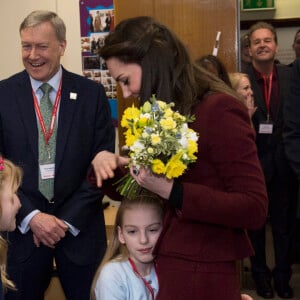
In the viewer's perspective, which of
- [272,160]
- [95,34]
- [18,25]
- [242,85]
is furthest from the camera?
[18,25]

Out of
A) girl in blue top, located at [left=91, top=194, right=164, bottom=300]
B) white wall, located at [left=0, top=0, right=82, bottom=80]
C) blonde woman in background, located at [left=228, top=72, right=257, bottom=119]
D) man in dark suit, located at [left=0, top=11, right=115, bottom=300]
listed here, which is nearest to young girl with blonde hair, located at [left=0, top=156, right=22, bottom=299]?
girl in blue top, located at [left=91, top=194, right=164, bottom=300]

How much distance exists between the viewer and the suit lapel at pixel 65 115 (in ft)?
8.17

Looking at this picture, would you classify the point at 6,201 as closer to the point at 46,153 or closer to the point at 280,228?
the point at 46,153

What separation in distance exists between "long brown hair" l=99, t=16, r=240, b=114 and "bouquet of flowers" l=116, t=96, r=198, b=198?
0.07 metres

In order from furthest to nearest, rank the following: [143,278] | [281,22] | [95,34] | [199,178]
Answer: [281,22] → [95,34] → [143,278] → [199,178]

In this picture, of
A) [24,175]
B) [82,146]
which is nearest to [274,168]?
[82,146]

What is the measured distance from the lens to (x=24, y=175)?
8.08 ft

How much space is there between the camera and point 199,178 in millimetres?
1575

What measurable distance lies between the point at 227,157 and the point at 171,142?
0.55 feet

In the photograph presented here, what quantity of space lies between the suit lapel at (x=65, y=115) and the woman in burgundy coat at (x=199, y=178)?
90 centimetres

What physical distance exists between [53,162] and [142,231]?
0.68 meters

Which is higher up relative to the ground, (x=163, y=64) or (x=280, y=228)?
(x=163, y=64)

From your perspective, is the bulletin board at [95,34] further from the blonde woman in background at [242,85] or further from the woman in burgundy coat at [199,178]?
the woman in burgundy coat at [199,178]

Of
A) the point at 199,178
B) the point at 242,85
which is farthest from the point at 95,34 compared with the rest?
the point at 199,178
